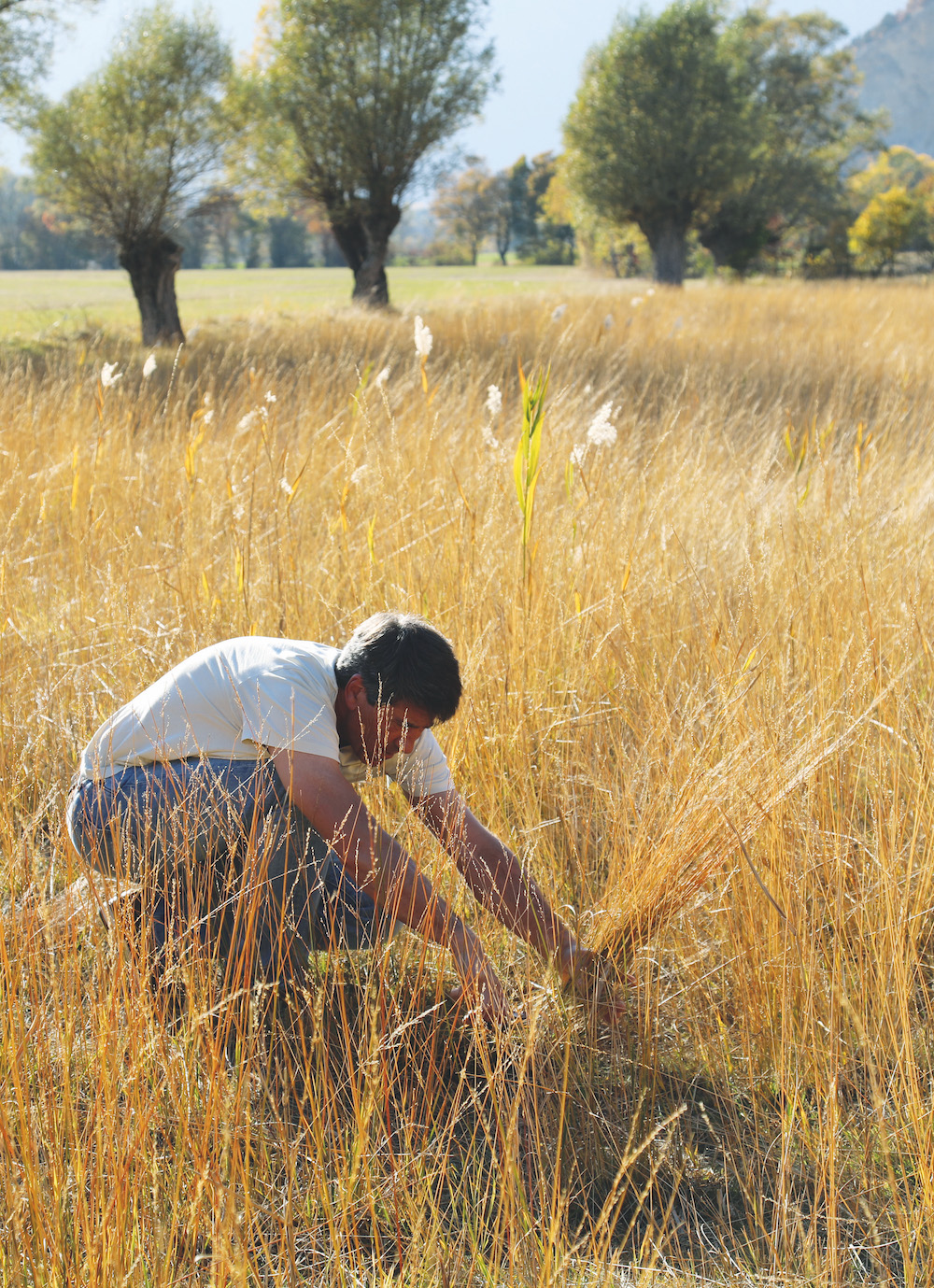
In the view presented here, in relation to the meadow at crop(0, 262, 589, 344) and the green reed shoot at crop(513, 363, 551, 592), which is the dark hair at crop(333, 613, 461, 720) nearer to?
the green reed shoot at crop(513, 363, 551, 592)

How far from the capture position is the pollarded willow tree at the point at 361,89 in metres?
12.3

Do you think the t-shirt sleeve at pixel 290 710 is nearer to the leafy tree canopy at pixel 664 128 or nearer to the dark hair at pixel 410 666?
the dark hair at pixel 410 666

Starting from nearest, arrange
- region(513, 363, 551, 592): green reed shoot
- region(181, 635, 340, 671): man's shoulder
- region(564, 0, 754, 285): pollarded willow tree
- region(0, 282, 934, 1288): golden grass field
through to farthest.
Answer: region(0, 282, 934, 1288): golden grass field
region(181, 635, 340, 671): man's shoulder
region(513, 363, 551, 592): green reed shoot
region(564, 0, 754, 285): pollarded willow tree

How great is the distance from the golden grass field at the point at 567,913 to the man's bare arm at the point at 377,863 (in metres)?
0.06

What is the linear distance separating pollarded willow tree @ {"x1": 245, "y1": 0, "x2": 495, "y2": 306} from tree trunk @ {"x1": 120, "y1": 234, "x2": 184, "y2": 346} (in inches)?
95.5

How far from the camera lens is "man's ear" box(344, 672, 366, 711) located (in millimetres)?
1743

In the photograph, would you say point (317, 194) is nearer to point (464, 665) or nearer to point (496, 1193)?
point (464, 665)

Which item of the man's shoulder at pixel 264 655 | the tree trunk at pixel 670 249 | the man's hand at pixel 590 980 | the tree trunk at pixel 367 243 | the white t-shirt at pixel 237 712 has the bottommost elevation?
the man's hand at pixel 590 980

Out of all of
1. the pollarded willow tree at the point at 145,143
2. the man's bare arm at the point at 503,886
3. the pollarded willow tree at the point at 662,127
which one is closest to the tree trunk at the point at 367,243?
the pollarded willow tree at the point at 145,143

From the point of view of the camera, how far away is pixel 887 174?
65562 mm

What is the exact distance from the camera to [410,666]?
169 centimetres

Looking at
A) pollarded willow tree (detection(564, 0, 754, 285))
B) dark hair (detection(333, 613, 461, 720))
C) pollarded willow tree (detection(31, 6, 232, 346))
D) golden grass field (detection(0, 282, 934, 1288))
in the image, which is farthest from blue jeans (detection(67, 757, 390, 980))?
pollarded willow tree (detection(564, 0, 754, 285))

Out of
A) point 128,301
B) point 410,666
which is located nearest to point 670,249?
point 128,301

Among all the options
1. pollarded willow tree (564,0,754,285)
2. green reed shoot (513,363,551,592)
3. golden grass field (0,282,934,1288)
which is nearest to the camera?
golden grass field (0,282,934,1288)
